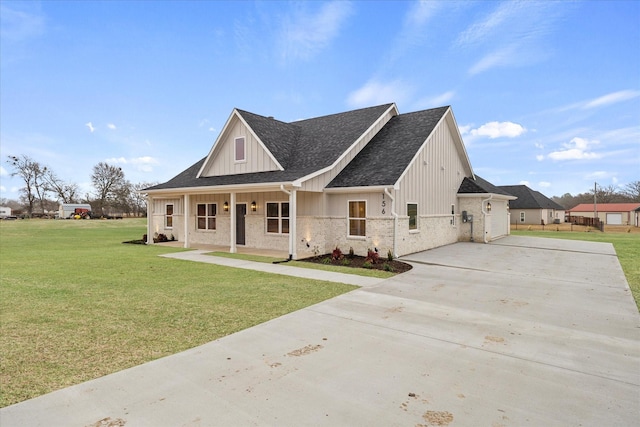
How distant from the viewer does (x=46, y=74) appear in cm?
2173

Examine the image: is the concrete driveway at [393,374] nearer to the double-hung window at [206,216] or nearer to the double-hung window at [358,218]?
the double-hung window at [358,218]

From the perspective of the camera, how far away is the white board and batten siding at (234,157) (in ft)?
50.2

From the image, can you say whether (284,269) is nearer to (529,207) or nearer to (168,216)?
(168,216)

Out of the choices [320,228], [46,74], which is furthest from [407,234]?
[46,74]

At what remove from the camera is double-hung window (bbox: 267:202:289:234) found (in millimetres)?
14758

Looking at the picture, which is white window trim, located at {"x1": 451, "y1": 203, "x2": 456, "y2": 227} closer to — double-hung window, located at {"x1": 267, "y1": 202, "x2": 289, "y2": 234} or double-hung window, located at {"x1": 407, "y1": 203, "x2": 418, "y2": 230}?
double-hung window, located at {"x1": 407, "y1": 203, "x2": 418, "y2": 230}

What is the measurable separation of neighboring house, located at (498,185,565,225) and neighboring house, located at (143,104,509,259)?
84.1 feet

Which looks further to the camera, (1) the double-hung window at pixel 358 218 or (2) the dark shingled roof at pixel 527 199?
(2) the dark shingled roof at pixel 527 199

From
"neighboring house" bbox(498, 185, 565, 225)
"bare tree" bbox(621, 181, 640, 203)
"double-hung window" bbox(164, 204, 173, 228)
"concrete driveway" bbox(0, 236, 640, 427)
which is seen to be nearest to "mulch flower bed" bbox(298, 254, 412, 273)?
"concrete driveway" bbox(0, 236, 640, 427)

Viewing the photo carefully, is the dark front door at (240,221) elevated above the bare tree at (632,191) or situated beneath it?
situated beneath

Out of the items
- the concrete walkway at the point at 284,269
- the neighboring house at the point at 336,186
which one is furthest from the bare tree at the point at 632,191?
the concrete walkway at the point at 284,269

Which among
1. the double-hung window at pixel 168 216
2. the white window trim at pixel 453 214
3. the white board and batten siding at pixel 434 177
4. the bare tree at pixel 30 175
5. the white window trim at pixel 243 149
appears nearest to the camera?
the white board and batten siding at pixel 434 177

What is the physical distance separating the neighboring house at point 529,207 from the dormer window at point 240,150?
122 ft

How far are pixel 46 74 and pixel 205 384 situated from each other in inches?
1092
